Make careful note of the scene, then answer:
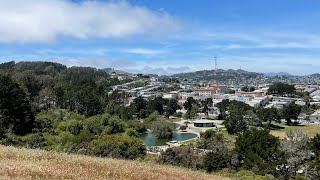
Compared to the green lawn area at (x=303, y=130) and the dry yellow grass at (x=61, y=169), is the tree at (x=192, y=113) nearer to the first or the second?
the green lawn area at (x=303, y=130)

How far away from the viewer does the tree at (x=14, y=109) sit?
45750 mm

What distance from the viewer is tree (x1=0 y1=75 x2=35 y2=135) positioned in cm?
4575

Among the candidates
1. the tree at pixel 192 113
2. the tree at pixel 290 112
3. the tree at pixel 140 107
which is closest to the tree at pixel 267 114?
the tree at pixel 290 112

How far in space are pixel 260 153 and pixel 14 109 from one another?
29.6 m

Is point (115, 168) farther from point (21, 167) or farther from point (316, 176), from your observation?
point (316, 176)

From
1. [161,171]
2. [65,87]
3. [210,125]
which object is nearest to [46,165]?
[161,171]

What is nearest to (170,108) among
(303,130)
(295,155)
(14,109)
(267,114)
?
(267,114)

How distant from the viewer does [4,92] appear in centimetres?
4647

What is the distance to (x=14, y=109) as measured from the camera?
4678 cm

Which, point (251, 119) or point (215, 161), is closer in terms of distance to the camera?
point (215, 161)

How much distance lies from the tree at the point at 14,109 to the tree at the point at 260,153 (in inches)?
1003

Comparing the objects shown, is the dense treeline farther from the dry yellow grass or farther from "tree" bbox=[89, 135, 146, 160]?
the dry yellow grass

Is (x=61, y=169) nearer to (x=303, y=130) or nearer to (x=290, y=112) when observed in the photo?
A: (x=303, y=130)

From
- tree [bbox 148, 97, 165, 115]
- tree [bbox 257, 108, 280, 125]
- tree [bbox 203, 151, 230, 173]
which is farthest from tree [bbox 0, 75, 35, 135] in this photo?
tree [bbox 257, 108, 280, 125]
